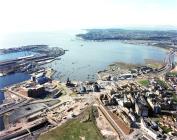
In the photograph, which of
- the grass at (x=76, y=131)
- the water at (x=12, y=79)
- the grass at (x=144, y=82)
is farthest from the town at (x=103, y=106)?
the water at (x=12, y=79)

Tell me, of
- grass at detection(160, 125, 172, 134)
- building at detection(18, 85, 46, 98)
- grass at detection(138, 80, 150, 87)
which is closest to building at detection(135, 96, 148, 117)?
grass at detection(160, 125, 172, 134)

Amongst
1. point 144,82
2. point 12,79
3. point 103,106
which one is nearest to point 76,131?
point 103,106

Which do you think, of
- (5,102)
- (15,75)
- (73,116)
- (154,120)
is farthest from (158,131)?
(15,75)

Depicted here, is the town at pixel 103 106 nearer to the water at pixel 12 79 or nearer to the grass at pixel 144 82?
the grass at pixel 144 82

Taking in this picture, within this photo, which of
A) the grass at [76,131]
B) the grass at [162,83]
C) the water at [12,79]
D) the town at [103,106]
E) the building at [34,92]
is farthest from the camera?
the water at [12,79]

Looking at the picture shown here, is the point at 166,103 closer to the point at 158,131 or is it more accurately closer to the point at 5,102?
the point at 158,131

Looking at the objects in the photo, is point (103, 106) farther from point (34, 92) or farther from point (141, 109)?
point (34, 92)

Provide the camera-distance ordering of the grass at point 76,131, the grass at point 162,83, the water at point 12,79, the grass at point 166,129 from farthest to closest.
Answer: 1. the water at point 12,79
2. the grass at point 162,83
3. the grass at point 166,129
4. the grass at point 76,131

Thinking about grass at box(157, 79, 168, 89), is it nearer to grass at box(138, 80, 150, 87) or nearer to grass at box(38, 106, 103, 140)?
grass at box(138, 80, 150, 87)
